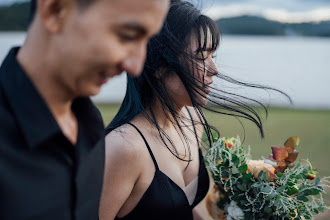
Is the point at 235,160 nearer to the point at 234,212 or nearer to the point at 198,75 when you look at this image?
the point at 234,212

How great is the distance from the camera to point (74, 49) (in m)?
0.89

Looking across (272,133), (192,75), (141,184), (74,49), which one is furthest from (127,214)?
(272,133)

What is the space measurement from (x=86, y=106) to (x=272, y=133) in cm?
992

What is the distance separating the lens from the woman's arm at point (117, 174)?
184cm

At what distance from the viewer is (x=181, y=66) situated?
1.92m

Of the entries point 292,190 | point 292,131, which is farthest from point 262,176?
point 292,131

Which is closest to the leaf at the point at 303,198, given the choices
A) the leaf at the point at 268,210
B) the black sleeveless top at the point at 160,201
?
the leaf at the point at 268,210

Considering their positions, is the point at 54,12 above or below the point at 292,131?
above

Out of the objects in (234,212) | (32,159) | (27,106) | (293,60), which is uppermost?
(27,106)

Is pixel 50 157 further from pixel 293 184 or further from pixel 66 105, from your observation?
pixel 293 184

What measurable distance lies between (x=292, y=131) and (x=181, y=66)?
9908mm

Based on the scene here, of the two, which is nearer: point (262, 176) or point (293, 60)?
point (262, 176)

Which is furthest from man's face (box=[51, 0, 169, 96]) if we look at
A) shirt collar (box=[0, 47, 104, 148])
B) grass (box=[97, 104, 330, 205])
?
grass (box=[97, 104, 330, 205])

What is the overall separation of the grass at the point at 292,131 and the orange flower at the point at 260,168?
3.60m
